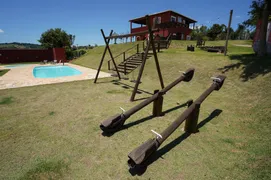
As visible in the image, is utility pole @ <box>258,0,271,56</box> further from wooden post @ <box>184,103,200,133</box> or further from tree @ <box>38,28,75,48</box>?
tree @ <box>38,28,75,48</box>

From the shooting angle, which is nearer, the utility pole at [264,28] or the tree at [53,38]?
the utility pole at [264,28]

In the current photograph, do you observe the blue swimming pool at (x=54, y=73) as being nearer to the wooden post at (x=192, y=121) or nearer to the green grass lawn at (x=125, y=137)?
the green grass lawn at (x=125, y=137)

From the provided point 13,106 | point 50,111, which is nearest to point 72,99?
point 50,111

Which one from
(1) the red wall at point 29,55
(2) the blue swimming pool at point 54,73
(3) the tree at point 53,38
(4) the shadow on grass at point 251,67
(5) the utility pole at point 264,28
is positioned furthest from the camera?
(3) the tree at point 53,38

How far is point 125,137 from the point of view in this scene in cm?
327

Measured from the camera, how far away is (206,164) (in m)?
2.47

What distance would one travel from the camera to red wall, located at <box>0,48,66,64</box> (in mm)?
21739

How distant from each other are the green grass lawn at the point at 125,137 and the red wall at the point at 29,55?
20.9m

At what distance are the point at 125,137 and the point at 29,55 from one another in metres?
27.8

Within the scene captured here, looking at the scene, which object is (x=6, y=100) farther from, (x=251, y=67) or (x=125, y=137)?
(x=251, y=67)

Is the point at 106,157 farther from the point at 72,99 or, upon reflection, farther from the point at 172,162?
the point at 72,99

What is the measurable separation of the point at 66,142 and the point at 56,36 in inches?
1731

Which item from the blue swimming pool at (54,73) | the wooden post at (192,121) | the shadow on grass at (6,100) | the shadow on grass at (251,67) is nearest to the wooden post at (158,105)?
the wooden post at (192,121)

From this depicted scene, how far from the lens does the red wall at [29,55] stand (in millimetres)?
21739
